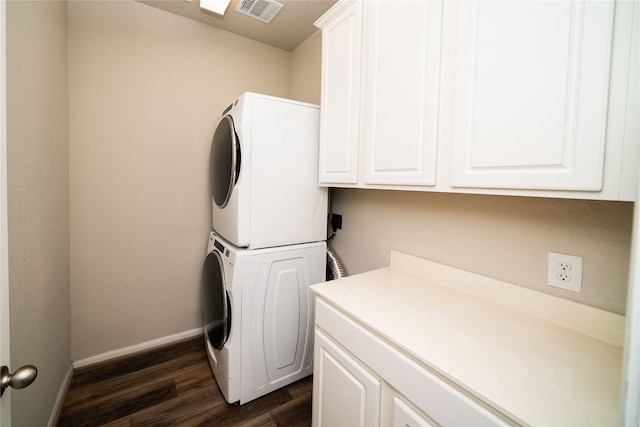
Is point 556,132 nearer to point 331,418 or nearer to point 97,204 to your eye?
point 331,418

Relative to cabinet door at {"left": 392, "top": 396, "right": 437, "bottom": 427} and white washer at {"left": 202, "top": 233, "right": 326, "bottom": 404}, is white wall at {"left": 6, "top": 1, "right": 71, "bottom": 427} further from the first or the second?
cabinet door at {"left": 392, "top": 396, "right": 437, "bottom": 427}

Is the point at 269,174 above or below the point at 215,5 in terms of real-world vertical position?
below

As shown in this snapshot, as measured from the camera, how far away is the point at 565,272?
97cm

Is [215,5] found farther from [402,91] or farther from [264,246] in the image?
[264,246]

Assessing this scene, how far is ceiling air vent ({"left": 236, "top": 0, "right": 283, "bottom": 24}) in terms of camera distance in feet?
6.15

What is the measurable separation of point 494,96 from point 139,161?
A: 226 cm

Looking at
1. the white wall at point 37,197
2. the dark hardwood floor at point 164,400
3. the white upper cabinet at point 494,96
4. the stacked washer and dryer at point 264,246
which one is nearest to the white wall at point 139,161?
the white wall at point 37,197

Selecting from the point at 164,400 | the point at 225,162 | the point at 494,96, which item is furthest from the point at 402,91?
the point at 164,400

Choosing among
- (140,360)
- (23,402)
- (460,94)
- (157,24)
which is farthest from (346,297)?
(157,24)

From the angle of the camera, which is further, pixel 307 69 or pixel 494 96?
pixel 307 69

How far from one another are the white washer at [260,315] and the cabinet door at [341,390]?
489mm

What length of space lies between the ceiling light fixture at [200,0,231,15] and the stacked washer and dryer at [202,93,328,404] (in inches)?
32.6

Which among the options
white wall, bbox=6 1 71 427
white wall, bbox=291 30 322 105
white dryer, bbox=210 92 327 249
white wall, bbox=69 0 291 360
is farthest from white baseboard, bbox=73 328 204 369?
white wall, bbox=291 30 322 105

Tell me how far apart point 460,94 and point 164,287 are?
7.80 feet
